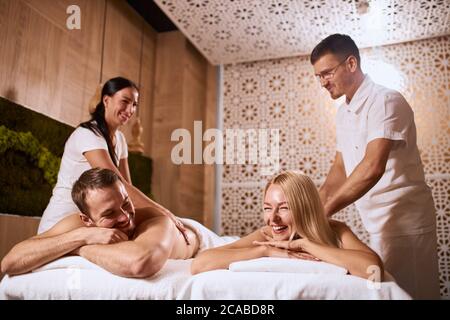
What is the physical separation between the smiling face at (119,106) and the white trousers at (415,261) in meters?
1.35

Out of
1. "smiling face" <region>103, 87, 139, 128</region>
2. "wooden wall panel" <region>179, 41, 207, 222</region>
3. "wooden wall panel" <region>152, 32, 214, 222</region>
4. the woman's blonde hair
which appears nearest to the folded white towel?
the woman's blonde hair

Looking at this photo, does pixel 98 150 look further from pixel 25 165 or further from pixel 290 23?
pixel 290 23

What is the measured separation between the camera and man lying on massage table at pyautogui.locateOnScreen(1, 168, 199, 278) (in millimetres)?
1351

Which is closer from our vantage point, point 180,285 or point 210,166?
point 180,285

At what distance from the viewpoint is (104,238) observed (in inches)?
57.4

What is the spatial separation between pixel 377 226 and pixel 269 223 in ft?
1.99

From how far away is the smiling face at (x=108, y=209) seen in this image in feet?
5.02

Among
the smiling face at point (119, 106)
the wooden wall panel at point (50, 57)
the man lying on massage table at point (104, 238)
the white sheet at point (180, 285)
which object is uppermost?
the wooden wall panel at point (50, 57)

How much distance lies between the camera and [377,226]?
185 centimetres

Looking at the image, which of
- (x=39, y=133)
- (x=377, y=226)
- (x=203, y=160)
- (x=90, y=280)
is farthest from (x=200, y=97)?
(x=90, y=280)

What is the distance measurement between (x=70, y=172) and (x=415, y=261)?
5.08 ft

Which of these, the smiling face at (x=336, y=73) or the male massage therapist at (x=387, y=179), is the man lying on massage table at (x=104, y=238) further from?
the smiling face at (x=336, y=73)

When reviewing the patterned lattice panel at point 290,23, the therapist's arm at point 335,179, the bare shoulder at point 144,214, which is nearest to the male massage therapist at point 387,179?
the therapist's arm at point 335,179

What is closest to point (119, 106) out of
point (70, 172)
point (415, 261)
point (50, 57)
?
point (70, 172)
